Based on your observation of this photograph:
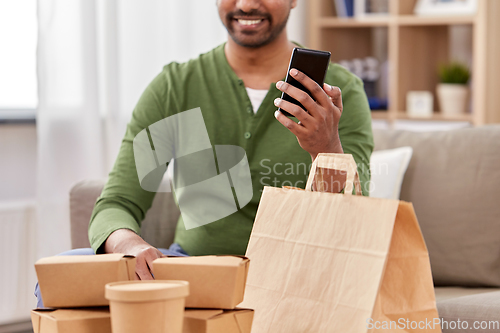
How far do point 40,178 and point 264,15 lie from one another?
3.54ft

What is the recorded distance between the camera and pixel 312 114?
949mm

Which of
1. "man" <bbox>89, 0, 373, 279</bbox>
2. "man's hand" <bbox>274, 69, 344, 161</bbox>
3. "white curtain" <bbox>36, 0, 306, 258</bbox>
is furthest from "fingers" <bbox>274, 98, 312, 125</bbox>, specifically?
"white curtain" <bbox>36, 0, 306, 258</bbox>

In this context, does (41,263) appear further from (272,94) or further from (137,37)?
(137,37)

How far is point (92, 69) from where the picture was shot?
1947 millimetres

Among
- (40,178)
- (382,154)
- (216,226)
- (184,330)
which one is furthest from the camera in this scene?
(40,178)

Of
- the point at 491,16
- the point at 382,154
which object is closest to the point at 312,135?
the point at 382,154

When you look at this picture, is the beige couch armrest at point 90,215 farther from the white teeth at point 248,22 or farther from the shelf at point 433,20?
the shelf at point 433,20

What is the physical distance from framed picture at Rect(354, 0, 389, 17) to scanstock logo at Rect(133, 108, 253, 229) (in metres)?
1.67

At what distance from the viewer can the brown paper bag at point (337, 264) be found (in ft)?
2.19

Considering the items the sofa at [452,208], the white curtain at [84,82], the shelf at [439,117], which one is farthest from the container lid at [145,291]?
the shelf at [439,117]

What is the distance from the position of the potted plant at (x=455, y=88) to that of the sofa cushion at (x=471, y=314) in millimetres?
1362

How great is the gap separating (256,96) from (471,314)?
66cm

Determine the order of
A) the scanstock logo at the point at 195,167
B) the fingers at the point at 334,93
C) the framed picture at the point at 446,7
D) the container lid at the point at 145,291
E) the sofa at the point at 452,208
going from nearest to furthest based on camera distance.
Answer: the container lid at the point at 145,291, the fingers at the point at 334,93, the scanstock logo at the point at 195,167, the sofa at the point at 452,208, the framed picture at the point at 446,7

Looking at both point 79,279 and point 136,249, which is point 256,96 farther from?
point 79,279
